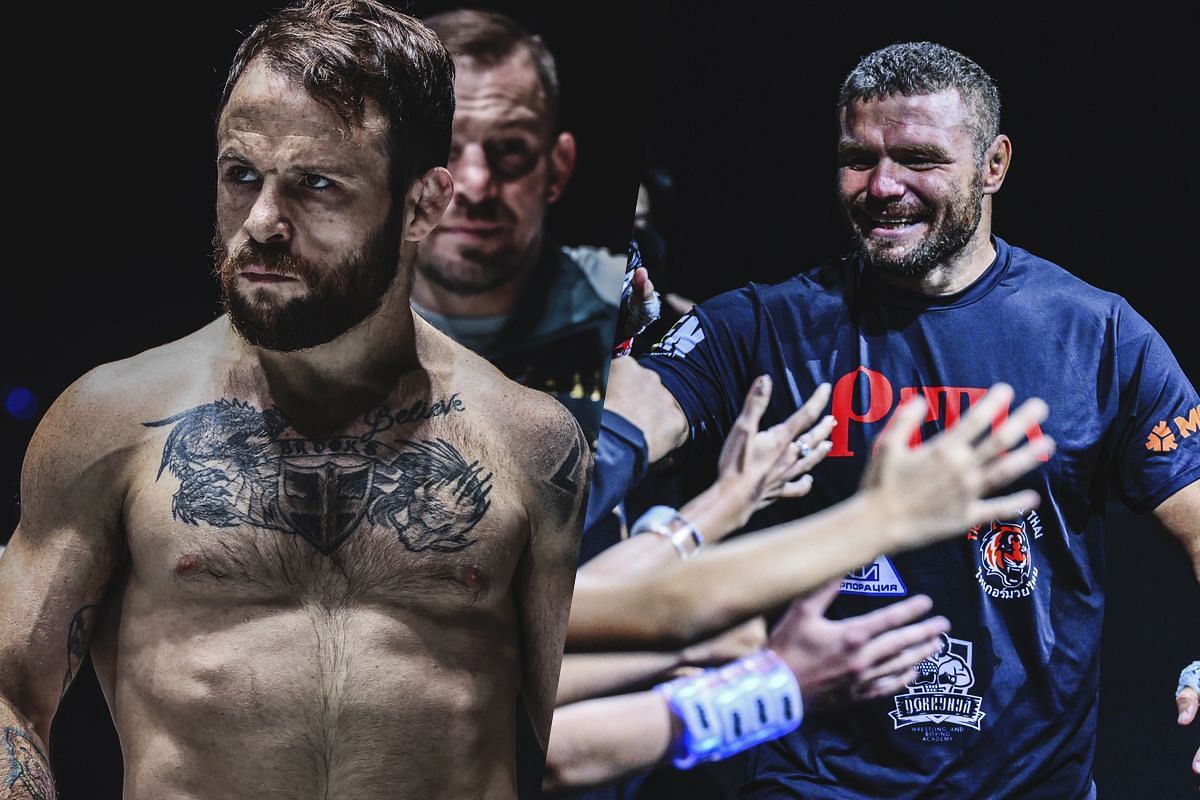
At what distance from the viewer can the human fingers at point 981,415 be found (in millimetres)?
1283

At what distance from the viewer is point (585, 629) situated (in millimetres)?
1312

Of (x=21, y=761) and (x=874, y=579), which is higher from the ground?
(x=874, y=579)

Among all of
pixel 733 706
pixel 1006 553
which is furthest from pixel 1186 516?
pixel 733 706

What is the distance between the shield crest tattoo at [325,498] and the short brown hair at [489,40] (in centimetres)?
50

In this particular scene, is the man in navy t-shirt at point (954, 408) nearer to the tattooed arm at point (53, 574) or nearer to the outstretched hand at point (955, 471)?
the outstretched hand at point (955, 471)

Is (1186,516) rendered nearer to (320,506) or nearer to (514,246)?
(514,246)

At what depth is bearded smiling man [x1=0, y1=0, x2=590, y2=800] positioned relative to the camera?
1.41 metres

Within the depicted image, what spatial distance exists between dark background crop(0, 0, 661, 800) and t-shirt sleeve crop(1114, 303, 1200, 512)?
596 mm

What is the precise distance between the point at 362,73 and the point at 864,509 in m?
0.74

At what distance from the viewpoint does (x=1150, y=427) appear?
1.30 meters

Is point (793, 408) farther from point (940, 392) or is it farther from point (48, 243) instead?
point (48, 243)

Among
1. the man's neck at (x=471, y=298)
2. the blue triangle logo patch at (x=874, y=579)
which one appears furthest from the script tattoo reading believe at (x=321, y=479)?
the blue triangle logo patch at (x=874, y=579)

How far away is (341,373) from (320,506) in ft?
0.53

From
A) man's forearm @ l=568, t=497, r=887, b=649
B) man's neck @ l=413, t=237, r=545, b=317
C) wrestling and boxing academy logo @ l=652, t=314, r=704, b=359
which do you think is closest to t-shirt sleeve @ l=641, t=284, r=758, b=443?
wrestling and boxing academy logo @ l=652, t=314, r=704, b=359
